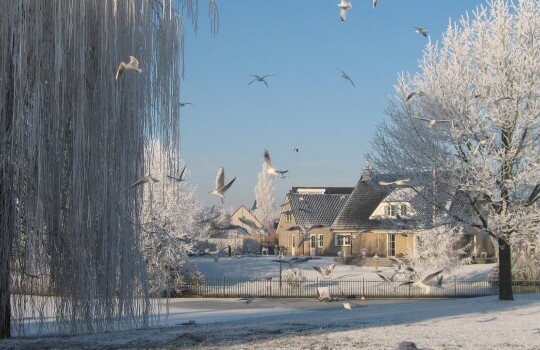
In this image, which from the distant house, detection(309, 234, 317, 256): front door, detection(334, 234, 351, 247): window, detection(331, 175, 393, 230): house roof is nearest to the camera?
the distant house

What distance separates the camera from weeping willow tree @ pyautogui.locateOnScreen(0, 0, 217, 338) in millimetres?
10953

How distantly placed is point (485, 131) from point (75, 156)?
50.6ft

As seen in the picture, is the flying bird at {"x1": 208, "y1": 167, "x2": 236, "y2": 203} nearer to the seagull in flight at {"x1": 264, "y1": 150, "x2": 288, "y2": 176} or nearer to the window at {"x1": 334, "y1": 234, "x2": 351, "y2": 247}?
the seagull in flight at {"x1": 264, "y1": 150, "x2": 288, "y2": 176}

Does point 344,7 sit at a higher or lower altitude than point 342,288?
higher

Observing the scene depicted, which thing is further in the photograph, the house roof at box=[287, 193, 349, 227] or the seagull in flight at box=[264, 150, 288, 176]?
the house roof at box=[287, 193, 349, 227]

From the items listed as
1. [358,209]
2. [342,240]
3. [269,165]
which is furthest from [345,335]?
[342,240]

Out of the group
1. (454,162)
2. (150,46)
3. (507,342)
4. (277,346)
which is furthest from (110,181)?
(454,162)

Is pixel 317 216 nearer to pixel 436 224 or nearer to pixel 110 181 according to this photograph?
pixel 436 224

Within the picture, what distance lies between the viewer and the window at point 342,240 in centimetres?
5716

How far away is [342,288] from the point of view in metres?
38.6

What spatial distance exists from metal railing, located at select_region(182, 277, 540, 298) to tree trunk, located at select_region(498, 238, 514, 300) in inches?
452

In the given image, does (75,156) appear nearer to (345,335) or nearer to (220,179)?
(220,179)

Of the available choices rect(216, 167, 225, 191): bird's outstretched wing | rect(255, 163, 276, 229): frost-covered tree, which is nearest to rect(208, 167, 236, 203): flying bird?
rect(216, 167, 225, 191): bird's outstretched wing

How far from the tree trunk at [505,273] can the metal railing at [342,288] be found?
11.5m
